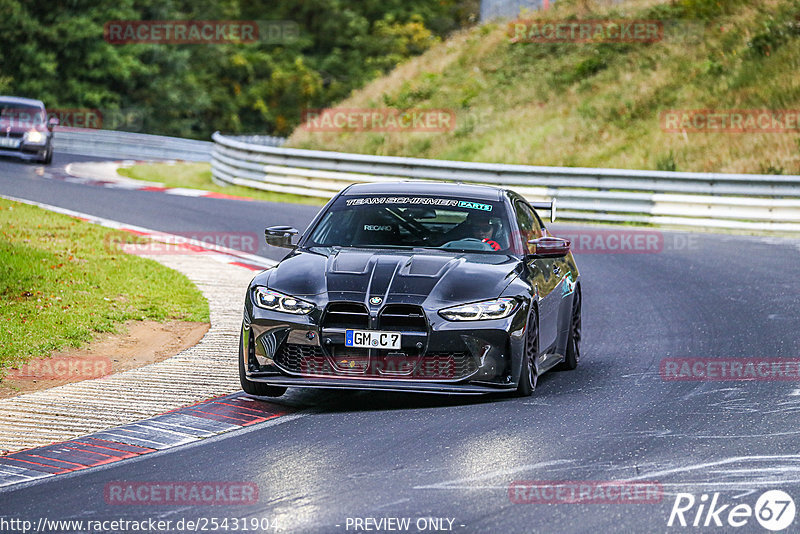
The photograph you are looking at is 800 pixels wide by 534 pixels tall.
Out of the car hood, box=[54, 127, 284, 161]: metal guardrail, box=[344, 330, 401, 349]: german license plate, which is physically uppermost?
the car hood

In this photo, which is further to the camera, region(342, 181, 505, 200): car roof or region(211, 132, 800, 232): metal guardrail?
region(211, 132, 800, 232): metal guardrail

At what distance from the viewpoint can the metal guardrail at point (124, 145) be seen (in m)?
43.2

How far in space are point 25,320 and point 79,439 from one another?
418cm

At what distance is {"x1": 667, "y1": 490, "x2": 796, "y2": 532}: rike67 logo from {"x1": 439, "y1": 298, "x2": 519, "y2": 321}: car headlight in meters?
2.33

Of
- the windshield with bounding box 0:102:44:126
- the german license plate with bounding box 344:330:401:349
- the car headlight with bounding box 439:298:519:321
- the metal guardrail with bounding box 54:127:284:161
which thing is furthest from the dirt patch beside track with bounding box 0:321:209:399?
the metal guardrail with bounding box 54:127:284:161

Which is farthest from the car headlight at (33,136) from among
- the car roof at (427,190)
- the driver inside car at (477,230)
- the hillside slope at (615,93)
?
the driver inside car at (477,230)

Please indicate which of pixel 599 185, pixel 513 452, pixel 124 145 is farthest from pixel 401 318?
pixel 124 145

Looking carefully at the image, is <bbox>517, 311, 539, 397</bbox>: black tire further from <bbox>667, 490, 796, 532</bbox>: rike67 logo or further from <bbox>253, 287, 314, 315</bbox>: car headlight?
<bbox>667, 490, 796, 532</bbox>: rike67 logo

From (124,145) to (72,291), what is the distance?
31493 millimetres

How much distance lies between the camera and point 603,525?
5.72m

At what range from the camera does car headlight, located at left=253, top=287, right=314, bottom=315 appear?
26.9ft

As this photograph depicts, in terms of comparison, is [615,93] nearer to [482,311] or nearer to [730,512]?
[482,311]

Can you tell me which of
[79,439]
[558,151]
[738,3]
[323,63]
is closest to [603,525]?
[79,439]

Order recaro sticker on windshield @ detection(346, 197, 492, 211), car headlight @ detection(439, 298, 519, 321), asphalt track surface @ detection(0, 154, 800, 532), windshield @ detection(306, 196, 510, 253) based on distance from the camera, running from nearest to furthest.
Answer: asphalt track surface @ detection(0, 154, 800, 532) → car headlight @ detection(439, 298, 519, 321) → windshield @ detection(306, 196, 510, 253) → recaro sticker on windshield @ detection(346, 197, 492, 211)
